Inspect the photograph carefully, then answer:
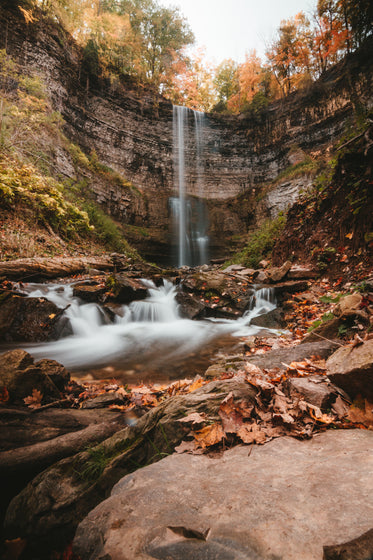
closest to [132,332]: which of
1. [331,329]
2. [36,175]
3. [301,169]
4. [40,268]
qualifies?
[40,268]

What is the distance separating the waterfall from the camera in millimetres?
21109

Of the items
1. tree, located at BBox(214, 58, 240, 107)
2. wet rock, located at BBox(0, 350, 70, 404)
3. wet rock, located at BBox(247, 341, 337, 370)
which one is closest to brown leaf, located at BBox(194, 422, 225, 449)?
wet rock, located at BBox(247, 341, 337, 370)

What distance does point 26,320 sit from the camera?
200 inches

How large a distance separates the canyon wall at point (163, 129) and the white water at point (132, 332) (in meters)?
12.2

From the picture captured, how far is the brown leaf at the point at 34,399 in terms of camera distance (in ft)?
7.59

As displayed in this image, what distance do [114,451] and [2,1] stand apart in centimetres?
2321

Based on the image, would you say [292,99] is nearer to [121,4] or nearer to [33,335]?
[121,4]

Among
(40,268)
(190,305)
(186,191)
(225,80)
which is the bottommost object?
(190,305)

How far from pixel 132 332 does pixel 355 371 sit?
5.64 metres

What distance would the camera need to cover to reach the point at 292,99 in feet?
68.5

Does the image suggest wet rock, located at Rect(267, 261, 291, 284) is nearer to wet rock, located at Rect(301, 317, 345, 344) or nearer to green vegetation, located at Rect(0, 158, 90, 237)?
wet rock, located at Rect(301, 317, 345, 344)

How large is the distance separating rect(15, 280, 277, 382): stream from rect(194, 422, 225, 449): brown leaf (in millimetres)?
2433

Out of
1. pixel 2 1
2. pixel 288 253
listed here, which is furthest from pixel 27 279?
pixel 2 1

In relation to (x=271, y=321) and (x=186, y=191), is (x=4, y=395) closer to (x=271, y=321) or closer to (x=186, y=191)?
(x=271, y=321)
